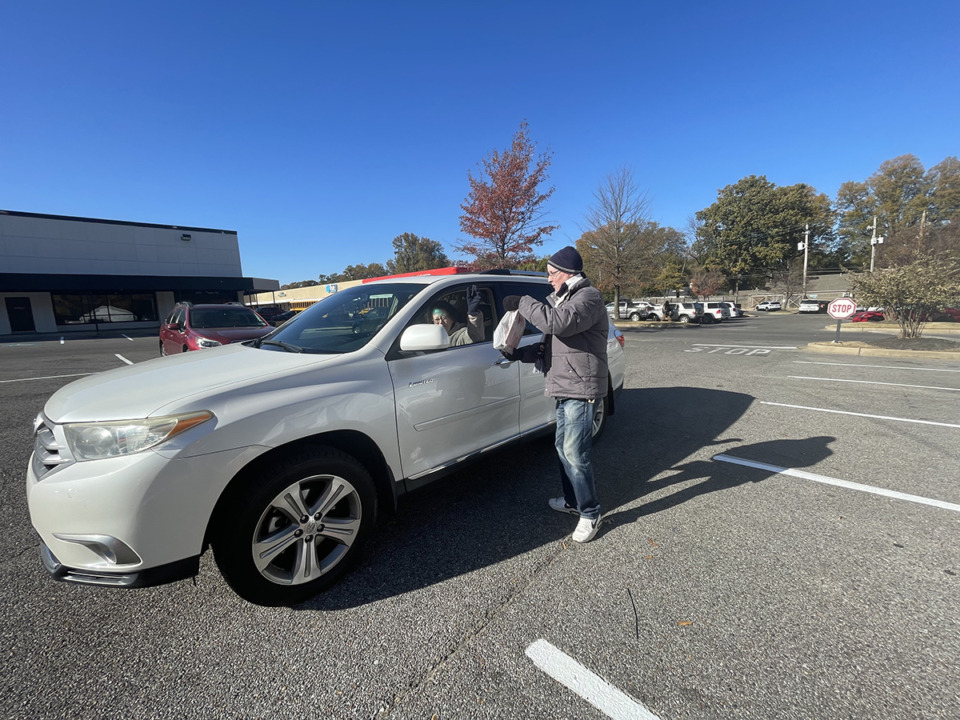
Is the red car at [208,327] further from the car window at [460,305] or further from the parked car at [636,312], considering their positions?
the parked car at [636,312]

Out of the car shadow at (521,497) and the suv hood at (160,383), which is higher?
the suv hood at (160,383)

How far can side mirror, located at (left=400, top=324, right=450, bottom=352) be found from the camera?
2.49m

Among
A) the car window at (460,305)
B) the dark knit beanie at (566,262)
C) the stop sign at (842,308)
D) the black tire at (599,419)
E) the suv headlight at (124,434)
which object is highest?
the dark knit beanie at (566,262)

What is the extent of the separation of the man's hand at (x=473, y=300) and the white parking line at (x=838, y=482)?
2.85 metres

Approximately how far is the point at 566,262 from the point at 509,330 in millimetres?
564

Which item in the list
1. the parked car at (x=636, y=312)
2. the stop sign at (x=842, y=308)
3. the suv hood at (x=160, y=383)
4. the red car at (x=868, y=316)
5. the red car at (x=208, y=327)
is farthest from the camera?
the parked car at (x=636, y=312)

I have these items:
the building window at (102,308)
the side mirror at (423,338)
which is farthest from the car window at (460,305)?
the building window at (102,308)

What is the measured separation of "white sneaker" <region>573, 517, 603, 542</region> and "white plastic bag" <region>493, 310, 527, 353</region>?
124cm

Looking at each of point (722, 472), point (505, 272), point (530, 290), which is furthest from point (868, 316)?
point (505, 272)

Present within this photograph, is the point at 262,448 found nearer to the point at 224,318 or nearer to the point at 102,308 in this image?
the point at 224,318

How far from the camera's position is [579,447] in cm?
269

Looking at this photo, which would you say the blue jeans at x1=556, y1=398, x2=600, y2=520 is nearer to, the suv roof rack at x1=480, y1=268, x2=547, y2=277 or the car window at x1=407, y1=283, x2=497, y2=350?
the car window at x1=407, y1=283, x2=497, y2=350

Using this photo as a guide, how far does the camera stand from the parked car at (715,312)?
31219 millimetres


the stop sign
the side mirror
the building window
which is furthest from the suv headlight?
the building window
